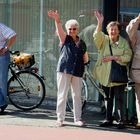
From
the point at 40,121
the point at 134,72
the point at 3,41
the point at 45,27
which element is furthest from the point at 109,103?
the point at 45,27

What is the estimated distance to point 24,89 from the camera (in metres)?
10.6

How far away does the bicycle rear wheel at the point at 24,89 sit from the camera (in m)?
10.4

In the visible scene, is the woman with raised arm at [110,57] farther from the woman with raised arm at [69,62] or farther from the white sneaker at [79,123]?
the white sneaker at [79,123]

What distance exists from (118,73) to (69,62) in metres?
0.85

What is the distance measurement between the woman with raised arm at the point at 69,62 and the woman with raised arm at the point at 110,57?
316 mm

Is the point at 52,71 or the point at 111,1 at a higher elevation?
the point at 111,1

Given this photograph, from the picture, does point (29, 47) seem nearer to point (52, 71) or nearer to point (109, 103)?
point (52, 71)

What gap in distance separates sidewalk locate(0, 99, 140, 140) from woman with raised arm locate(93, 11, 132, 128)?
425 millimetres

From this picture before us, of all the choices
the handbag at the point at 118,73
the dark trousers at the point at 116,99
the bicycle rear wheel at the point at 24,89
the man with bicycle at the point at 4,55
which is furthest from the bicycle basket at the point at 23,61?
the handbag at the point at 118,73

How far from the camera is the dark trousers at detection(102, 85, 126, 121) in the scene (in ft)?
29.6

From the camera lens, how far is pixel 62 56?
353 inches

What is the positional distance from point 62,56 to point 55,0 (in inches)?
112

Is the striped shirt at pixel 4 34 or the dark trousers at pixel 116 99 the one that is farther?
the striped shirt at pixel 4 34

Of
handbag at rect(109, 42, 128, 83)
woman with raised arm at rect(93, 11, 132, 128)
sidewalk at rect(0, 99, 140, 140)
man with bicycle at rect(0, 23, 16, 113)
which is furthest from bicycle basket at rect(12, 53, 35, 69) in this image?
handbag at rect(109, 42, 128, 83)
